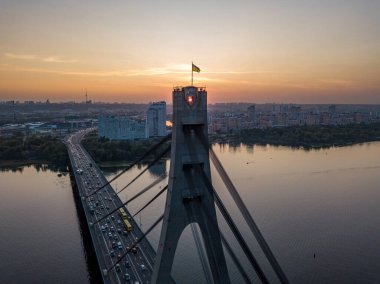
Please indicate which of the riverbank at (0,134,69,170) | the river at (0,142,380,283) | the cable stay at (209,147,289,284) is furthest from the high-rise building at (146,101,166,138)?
the cable stay at (209,147,289,284)

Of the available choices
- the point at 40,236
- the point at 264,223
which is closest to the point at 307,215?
the point at 264,223

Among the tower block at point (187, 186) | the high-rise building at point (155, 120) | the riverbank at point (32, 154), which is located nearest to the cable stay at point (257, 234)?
the tower block at point (187, 186)

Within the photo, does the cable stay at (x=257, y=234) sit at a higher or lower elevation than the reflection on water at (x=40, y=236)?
higher

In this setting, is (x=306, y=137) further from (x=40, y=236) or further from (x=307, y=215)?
(x=40, y=236)

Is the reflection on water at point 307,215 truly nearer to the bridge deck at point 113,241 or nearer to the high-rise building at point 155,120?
the bridge deck at point 113,241

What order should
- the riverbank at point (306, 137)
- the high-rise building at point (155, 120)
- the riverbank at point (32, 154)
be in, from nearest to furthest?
the riverbank at point (32, 154) → the riverbank at point (306, 137) → the high-rise building at point (155, 120)

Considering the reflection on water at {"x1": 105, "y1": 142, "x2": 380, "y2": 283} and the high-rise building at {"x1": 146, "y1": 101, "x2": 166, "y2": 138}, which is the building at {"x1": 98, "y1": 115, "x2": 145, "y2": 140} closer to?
the high-rise building at {"x1": 146, "y1": 101, "x2": 166, "y2": 138}

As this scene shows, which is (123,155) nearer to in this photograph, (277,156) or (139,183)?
(139,183)

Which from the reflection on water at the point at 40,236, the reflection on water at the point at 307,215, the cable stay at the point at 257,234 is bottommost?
the reflection on water at the point at 40,236
